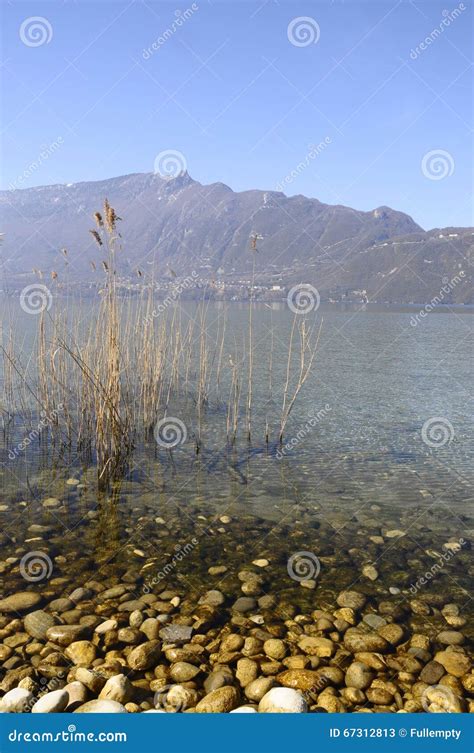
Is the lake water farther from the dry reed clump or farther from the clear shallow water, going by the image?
the dry reed clump

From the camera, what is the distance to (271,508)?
6746 millimetres

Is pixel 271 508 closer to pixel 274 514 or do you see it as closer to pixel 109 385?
pixel 274 514

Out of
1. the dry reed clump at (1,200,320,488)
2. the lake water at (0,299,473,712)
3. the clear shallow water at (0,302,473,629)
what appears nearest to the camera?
the lake water at (0,299,473,712)

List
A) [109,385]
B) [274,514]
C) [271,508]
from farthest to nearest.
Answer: [109,385]
[271,508]
[274,514]

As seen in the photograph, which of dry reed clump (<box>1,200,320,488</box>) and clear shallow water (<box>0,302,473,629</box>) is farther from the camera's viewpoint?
dry reed clump (<box>1,200,320,488</box>)

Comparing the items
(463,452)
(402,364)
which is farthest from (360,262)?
(463,452)

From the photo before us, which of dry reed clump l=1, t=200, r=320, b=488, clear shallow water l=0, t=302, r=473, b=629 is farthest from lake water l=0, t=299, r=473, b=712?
dry reed clump l=1, t=200, r=320, b=488

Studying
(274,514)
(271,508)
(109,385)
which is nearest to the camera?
(274,514)

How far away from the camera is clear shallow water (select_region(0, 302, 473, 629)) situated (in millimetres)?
5168

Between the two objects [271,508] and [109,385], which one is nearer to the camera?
[271,508]

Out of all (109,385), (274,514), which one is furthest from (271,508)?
(109,385)

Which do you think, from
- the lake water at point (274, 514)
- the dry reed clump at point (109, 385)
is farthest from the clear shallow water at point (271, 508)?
the dry reed clump at point (109, 385)

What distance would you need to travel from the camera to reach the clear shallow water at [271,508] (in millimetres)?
5168
